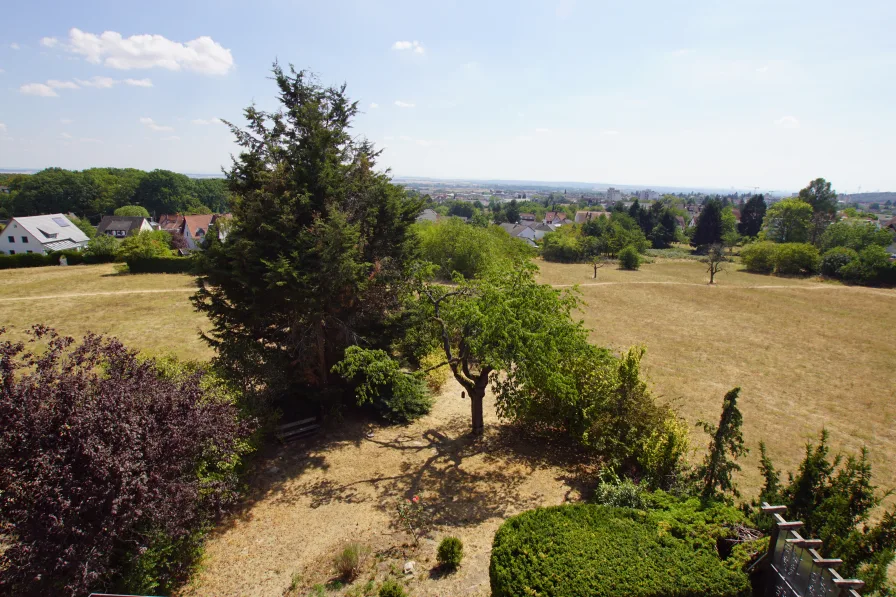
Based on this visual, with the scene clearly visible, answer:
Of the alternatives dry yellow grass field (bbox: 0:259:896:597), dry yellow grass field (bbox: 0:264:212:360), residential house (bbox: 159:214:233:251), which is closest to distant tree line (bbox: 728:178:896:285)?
dry yellow grass field (bbox: 0:259:896:597)

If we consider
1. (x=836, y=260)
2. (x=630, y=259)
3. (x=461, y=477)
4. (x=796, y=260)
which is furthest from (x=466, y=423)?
(x=796, y=260)

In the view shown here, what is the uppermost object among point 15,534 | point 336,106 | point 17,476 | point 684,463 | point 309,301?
point 336,106

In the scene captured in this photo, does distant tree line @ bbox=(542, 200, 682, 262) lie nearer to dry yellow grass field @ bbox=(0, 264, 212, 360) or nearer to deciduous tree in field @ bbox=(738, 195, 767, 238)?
deciduous tree in field @ bbox=(738, 195, 767, 238)

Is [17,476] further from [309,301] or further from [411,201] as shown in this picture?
[411,201]

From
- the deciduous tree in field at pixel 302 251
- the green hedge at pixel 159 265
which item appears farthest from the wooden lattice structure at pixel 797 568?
the green hedge at pixel 159 265

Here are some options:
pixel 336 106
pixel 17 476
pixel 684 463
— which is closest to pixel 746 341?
pixel 684 463

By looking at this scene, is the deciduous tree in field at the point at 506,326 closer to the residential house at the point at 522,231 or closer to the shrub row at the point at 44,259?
the shrub row at the point at 44,259
